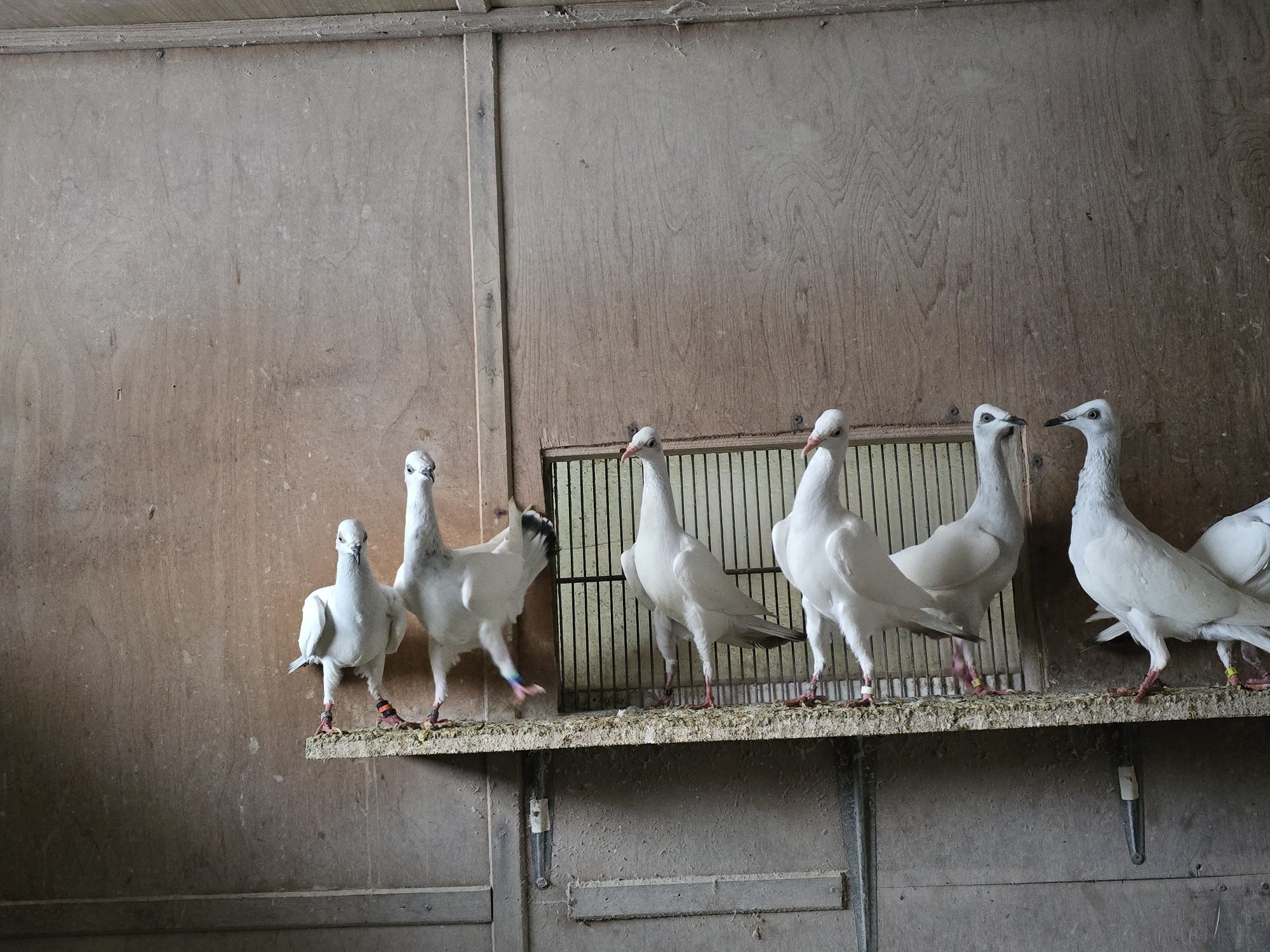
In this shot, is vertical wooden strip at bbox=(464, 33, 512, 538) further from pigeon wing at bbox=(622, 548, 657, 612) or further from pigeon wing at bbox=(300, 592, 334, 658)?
pigeon wing at bbox=(300, 592, 334, 658)

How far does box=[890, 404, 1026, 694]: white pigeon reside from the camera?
2793 mm

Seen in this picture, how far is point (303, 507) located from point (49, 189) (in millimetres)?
1363

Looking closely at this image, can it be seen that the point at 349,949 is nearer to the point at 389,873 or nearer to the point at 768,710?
the point at 389,873

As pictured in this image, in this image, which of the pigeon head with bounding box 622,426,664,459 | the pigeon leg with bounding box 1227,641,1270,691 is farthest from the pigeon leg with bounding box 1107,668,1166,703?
the pigeon head with bounding box 622,426,664,459

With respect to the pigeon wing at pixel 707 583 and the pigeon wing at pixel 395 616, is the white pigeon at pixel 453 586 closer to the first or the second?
the pigeon wing at pixel 395 616

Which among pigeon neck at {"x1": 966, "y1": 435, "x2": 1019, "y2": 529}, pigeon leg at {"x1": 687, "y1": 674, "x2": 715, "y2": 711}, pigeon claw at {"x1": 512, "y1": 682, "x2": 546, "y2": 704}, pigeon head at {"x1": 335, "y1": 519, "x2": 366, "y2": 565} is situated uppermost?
pigeon neck at {"x1": 966, "y1": 435, "x2": 1019, "y2": 529}

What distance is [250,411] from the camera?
3223 millimetres

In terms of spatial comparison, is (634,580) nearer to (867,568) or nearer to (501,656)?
(501,656)

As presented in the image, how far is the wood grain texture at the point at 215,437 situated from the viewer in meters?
3.04

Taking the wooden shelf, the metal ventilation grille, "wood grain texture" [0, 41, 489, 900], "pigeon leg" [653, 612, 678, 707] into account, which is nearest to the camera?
the wooden shelf

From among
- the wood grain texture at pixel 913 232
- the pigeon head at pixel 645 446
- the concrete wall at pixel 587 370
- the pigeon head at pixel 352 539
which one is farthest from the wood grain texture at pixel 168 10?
the pigeon head at pixel 352 539

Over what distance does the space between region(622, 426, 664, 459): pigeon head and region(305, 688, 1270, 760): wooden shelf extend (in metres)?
0.70

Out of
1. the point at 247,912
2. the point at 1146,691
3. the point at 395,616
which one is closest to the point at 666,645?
the point at 395,616

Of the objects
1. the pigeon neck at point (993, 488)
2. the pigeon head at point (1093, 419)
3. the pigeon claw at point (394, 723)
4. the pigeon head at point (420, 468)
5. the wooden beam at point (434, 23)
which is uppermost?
the wooden beam at point (434, 23)
